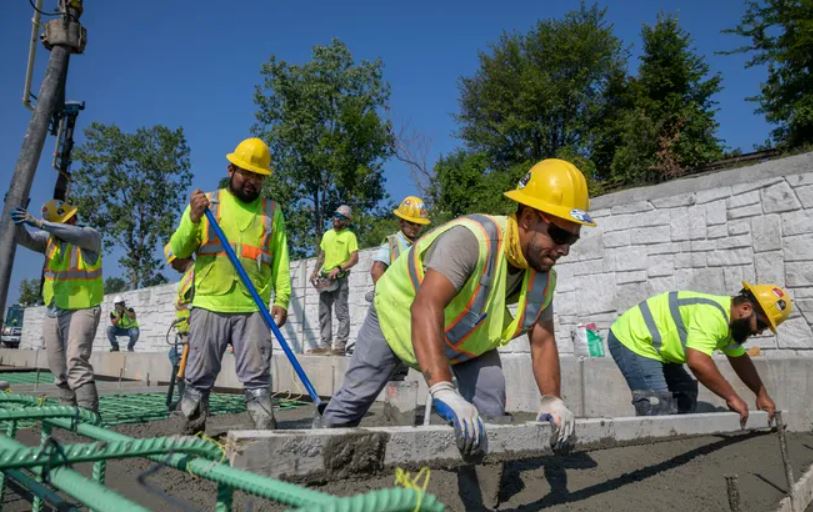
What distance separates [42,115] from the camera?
703 centimetres

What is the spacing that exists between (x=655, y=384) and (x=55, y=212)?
5180 millimetres

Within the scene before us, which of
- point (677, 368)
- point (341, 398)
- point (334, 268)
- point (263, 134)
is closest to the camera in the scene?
point (341, 398)

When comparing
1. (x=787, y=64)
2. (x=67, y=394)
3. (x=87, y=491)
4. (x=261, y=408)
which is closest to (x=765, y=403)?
(x=261, y=408)

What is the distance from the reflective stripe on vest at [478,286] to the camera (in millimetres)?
2574

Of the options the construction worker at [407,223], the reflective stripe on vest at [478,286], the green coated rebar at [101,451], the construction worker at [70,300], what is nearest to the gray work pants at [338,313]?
the construction worker at [407,223]

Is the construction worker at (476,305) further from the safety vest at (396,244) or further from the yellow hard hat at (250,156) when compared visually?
the safety vest at (396,244)

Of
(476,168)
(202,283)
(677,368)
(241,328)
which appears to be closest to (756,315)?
(677,368)

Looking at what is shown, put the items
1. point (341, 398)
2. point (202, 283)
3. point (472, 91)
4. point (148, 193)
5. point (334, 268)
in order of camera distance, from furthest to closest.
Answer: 1. point (148, 193)
2. point (472, 91)
3. point (334, 268)
4. point (202, 283)
5. point (341, 398)

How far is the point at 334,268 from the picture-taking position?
8.36 m

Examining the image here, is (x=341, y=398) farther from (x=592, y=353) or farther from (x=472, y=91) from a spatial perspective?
(x=472, y=91)

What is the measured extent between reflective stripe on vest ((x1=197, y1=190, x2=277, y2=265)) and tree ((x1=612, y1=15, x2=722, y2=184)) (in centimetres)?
1562

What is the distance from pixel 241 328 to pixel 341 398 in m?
1.38

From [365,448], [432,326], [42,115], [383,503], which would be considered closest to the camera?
[383,503]

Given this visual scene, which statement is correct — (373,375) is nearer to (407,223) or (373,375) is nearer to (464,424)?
(464,424)
